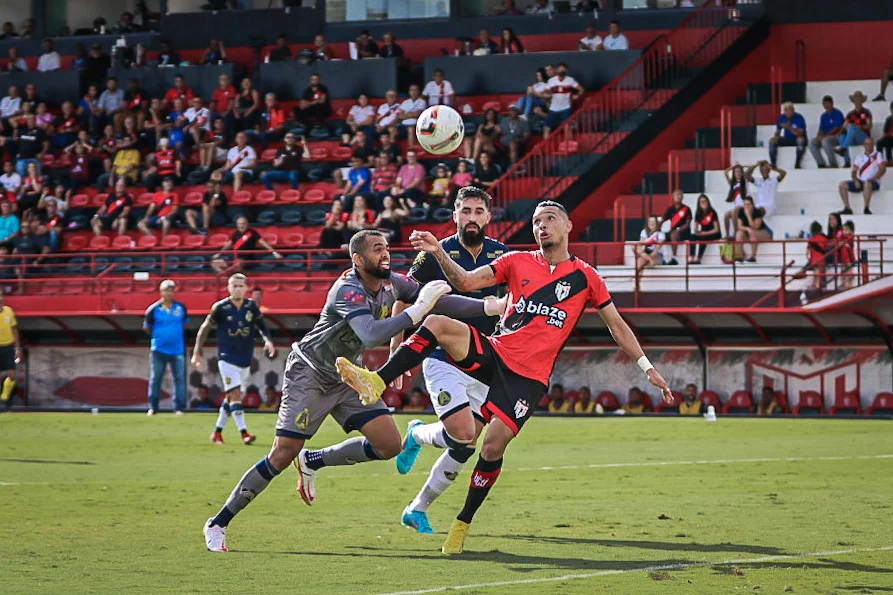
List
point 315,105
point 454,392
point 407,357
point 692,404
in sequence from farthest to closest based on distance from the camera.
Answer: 1. point 315,105
2. point 692,404
3. point 454,392
4. point 407,357

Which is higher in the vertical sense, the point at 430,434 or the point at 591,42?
the point at 591,42

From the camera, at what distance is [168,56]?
37.5 m

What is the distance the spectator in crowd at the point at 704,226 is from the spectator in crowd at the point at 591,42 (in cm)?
696

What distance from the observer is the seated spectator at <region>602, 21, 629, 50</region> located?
1268 inches

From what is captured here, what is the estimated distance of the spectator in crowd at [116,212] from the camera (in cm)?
3231

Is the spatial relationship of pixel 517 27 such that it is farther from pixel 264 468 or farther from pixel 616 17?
pixel 264 468

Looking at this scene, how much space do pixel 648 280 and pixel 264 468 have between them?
1652cm

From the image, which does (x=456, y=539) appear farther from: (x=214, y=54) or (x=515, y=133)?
(x=214, y=54)

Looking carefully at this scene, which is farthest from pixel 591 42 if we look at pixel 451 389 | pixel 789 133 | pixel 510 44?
pixel 451 389

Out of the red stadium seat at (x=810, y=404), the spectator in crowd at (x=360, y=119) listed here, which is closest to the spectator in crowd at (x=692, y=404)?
the red stadium seat at (x=810, y=404)

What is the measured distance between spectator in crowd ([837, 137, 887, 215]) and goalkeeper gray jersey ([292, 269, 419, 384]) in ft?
61.7

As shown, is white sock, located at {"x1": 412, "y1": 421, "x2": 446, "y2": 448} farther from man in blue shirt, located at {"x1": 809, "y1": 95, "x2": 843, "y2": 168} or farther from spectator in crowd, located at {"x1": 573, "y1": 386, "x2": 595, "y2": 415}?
man in blue shirt, located at {"x1": 809, "y1": 95, "x2": 843, "y2": 168}

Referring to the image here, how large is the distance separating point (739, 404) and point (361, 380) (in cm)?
1718

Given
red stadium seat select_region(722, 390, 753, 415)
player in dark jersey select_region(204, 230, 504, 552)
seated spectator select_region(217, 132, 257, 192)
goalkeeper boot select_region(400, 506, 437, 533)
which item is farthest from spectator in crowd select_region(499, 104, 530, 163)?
player in dark jersey select_region(204, 230, 504, 552)
